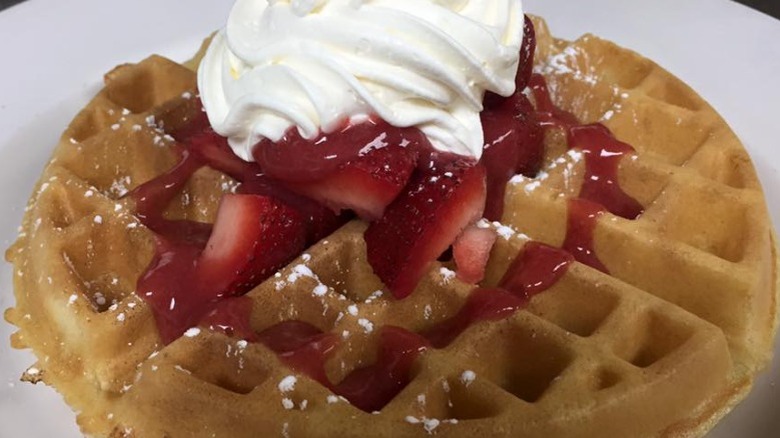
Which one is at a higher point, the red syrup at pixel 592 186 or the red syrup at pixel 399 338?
the red syrup at pixel 592 186

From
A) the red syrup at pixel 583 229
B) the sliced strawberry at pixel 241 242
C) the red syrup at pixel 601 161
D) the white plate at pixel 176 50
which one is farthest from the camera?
the white plate at pixel 176 50

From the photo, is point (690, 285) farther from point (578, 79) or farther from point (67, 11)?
point (67, 11)

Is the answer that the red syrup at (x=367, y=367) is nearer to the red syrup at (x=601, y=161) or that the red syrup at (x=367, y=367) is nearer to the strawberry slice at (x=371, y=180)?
the strawberry slice at (x=371, y=180)

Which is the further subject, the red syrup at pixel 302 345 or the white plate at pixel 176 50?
the white plate at pixel 176 50

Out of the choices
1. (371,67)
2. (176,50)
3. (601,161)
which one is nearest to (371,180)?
(371,67)

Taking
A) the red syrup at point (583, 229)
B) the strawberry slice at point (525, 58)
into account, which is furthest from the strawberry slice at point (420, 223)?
the strawberry slice at point (525, 58)

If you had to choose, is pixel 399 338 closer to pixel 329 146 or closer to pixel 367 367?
pixel 367 367
